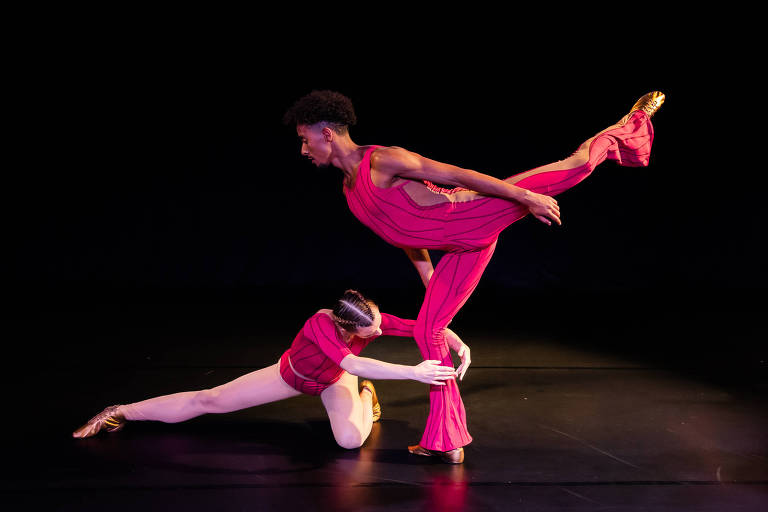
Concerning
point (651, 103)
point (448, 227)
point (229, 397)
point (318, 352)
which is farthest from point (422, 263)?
point (651, 103)

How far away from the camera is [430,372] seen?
8.05ft

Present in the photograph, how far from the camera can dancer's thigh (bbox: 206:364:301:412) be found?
2.84 m

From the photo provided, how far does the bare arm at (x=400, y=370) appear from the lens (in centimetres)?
245

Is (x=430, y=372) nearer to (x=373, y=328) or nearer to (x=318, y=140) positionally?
(x=373, y=328)

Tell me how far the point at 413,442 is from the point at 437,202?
944 mm

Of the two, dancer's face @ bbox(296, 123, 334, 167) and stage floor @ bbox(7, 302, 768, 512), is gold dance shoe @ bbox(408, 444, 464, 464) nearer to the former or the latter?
stage floor @ bbox(7, 302, 768, 512)

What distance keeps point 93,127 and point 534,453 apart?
4.58m

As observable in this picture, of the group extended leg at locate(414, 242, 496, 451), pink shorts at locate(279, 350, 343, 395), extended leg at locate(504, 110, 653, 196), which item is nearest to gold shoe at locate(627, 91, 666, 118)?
extended leg at locate(504, 110, 653, 196)

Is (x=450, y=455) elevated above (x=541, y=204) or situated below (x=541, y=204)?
below

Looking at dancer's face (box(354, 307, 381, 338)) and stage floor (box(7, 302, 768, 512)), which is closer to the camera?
stage floor (box(7, 302, 768, 512))

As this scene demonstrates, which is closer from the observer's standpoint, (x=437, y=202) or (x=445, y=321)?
(x=437, y=202)

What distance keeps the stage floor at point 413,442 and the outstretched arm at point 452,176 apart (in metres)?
0.89

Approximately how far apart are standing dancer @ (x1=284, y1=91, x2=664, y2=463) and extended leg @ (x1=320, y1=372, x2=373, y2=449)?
24cm

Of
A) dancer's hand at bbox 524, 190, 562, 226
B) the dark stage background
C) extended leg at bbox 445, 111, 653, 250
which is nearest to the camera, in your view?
dancer's hand at bbox 524, 190, 562, 226
